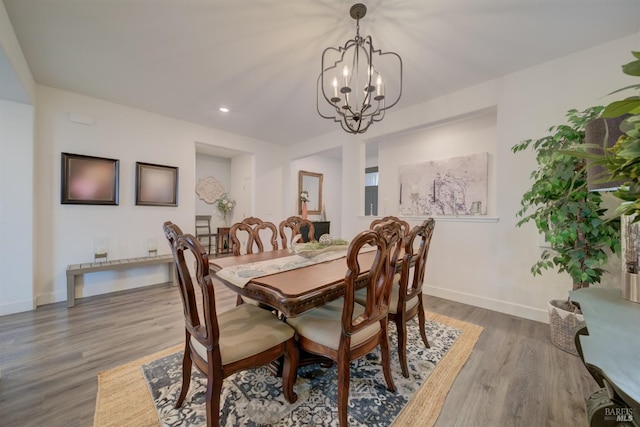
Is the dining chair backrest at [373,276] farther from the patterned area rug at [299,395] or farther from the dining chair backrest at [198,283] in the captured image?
the dining chair backrest at [198,283]

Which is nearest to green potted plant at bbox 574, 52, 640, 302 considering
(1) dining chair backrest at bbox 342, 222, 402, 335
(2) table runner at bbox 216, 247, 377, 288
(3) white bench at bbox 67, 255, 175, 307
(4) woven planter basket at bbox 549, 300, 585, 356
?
(1) dining chair backrest at bbox 342, 222, 402, 335

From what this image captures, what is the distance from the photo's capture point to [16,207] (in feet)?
8.77

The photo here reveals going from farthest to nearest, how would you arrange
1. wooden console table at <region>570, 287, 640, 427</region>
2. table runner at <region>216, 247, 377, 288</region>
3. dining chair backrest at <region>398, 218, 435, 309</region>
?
dining chair backrest at <region>398, 218, 435, 309</region> → table runner at <region>216, 247, 377, 288</region> → wooden console table at <region>570, 287, 640, 427</region>

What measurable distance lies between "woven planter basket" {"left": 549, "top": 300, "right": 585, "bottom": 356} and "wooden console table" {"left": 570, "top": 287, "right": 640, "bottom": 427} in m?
1.19

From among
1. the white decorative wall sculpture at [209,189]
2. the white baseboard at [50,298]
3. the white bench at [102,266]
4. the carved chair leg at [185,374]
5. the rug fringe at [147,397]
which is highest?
the white decorative wall sculpture at [209,189]

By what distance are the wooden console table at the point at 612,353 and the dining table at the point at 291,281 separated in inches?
37.0

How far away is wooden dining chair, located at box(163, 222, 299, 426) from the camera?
1.13 m

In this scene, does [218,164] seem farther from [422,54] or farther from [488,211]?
[488,211]

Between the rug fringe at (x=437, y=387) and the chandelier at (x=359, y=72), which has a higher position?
the chandelier at (x=359, y=72)

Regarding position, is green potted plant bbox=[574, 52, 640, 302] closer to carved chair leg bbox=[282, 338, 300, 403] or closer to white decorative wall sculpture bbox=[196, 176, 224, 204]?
carved chair leg bbox=[282, 338, 300, 403]

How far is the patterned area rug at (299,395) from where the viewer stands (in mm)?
1341

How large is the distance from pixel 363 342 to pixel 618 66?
3.15 metres

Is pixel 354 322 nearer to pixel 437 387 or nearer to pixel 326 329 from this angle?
pixel 326 329

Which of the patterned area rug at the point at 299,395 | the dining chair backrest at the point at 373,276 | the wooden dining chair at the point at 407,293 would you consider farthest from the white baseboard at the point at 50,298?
the dining chair backrest at the point at 373,276
